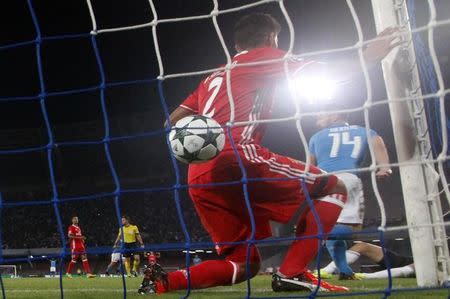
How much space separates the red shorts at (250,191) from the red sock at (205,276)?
0.14 metres

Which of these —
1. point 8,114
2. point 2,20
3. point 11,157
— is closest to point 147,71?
point 2,20

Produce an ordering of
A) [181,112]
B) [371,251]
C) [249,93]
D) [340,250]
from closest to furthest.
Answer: [249,93], [181,112], [340,250], [371,251]

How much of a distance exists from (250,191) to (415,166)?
1071mm

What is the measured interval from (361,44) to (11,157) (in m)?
25.0

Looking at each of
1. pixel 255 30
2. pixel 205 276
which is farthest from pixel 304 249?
pixel 255 30

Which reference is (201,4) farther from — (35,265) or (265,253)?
(35,265)

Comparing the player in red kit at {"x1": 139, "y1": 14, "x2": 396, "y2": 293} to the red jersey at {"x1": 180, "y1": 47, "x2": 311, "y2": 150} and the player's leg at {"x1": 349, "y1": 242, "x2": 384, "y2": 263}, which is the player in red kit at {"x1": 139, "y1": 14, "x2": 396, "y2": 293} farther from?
the player's leg at {"x1": 349, "y1": 242, "x2": 384, "y2": 263}

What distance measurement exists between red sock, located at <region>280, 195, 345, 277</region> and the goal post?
0.48 metres

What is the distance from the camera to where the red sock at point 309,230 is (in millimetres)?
3525

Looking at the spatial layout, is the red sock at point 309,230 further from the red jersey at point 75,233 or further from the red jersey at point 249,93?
the red jersey at point 75,233

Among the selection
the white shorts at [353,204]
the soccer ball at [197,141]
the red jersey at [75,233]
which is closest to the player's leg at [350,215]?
the white shorts at [353,204]

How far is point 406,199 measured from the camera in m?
3.57

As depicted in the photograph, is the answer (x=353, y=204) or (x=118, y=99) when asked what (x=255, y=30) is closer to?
(x=353, y=204)

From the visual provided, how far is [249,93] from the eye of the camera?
340 cm
